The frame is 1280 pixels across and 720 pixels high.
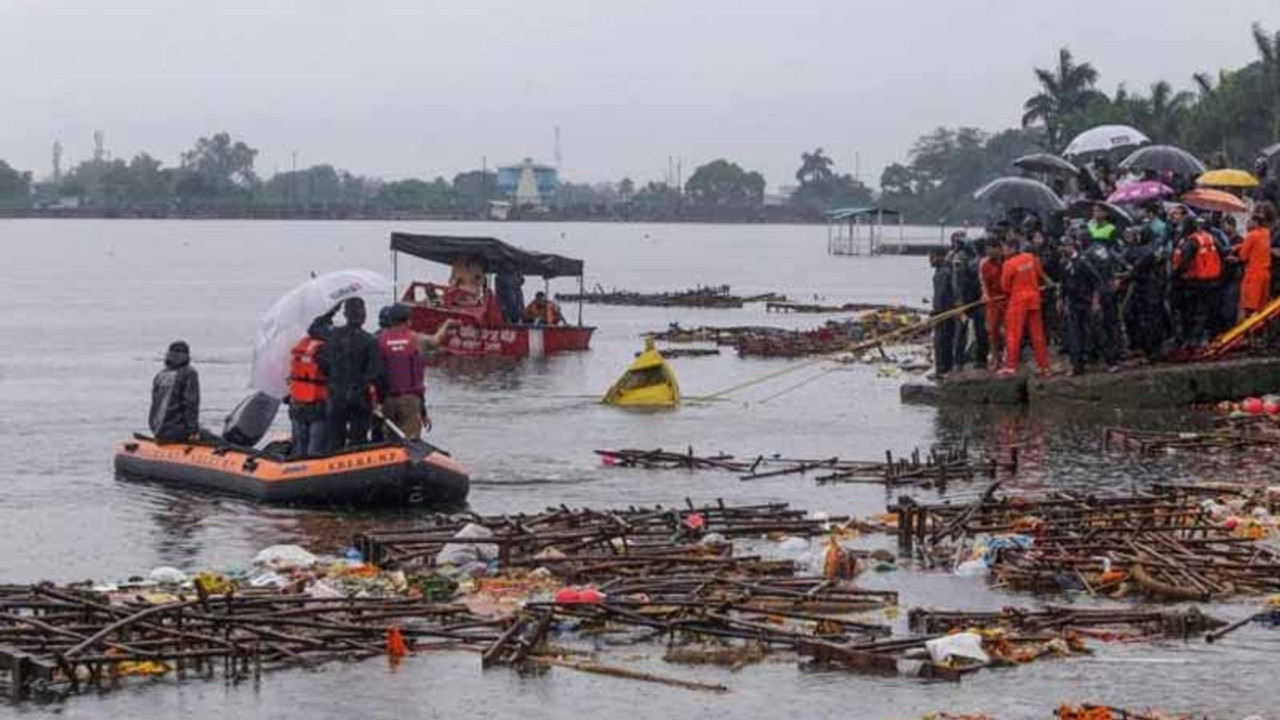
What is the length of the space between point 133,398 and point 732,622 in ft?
83.6

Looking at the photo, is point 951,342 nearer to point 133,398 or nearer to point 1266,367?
point 1266,367

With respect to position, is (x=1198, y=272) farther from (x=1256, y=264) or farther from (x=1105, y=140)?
(x=1105, y=140)

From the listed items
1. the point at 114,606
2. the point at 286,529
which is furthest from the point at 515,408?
the point at 114,606

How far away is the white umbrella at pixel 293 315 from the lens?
74.4 ft

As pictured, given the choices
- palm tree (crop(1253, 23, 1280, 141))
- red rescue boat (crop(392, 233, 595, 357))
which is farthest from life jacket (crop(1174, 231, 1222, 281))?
palm tree (crop(1253, 23, 1280, 141))

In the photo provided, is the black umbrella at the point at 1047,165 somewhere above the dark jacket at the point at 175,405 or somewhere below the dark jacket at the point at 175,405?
above

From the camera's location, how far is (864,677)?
14.1 m

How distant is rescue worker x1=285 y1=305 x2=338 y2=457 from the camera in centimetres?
2197

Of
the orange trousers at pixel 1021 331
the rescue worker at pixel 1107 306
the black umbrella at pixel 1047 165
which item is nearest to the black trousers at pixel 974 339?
the orange trousers at pixel 1021 331

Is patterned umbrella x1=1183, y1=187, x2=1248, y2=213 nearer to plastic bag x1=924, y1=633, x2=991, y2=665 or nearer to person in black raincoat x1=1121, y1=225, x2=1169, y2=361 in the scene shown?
person in black raincoat x1=1121, y1=225, x2=1169, y2=361

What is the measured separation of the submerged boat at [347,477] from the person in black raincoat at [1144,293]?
1052 centimetres

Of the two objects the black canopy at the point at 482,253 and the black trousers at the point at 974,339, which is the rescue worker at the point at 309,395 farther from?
the black canopy at the point at 482,253

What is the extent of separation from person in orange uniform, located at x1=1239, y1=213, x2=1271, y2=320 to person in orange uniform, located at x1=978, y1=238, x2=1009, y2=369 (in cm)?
313

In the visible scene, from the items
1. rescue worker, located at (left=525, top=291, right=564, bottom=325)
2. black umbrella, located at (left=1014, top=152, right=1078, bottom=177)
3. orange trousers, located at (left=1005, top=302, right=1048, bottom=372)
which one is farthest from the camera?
rescue worker, located at (left=525, top=291, right=564, bottom=325)
